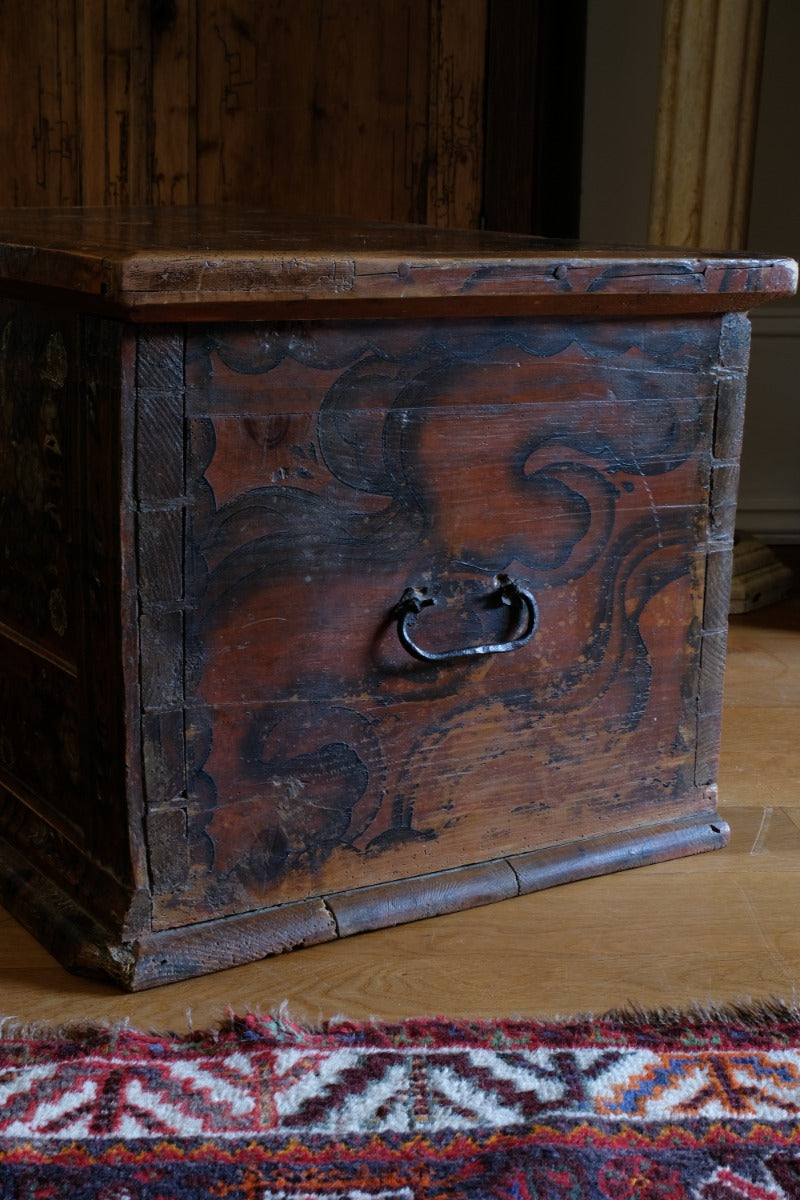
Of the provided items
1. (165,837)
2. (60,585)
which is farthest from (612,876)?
(60,585)

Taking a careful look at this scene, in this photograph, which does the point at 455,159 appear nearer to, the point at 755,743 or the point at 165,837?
the point at 755,743

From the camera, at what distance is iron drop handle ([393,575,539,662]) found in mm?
1119

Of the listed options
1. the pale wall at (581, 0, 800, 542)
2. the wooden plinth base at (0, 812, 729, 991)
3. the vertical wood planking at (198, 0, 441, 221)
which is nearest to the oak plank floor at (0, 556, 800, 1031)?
the wooden plinth base at (0, 812, 729, 991)

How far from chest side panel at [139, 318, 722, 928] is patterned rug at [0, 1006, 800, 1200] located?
0.55 feet

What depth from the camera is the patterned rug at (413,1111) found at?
833 mm

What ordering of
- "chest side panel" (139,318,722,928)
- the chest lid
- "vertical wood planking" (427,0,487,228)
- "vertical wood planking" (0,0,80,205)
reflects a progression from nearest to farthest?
the chest lid, "chest side panel" (139,318,722,928), "vertical wood planking" (0,0,80,205), "vertical wood planking" (427,0,487,228)

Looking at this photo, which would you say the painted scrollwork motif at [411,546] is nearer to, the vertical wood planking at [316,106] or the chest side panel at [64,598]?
the chest side panel at [64,598]

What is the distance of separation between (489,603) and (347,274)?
1.03 ft

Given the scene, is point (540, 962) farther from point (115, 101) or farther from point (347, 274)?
point (115, 101)

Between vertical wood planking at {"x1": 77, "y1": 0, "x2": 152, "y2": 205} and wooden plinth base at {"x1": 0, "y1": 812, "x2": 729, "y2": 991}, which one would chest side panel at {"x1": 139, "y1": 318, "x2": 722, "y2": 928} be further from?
vertical wood planking at {"x1": 77, "y1": 0, "x2": 152, "y2": 205}

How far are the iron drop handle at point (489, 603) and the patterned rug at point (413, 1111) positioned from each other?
294 mm

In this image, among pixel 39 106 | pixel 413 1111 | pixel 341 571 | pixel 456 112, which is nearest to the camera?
pixel 413 1111

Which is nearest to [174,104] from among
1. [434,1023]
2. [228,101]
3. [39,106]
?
[228,101]

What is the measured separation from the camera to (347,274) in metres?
0.99
